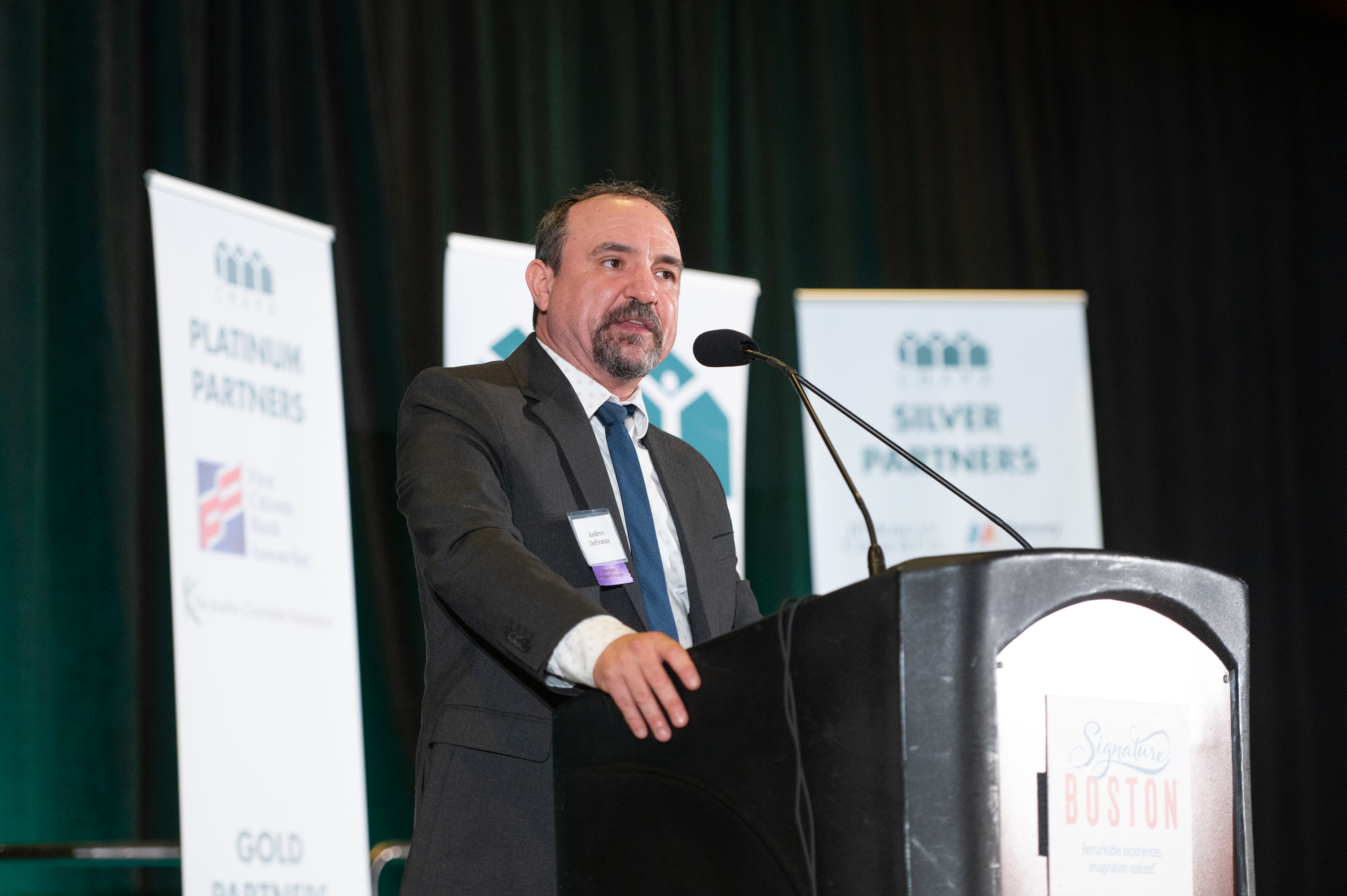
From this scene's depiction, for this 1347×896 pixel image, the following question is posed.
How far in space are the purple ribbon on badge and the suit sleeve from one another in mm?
106

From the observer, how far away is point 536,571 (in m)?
1.54

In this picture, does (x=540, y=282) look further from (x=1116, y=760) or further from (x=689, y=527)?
(x=1116, y=760)

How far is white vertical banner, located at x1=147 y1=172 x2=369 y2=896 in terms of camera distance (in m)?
3.35

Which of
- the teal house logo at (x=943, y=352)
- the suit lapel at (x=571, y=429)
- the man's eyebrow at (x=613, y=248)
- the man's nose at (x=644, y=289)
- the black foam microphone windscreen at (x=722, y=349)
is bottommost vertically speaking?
the suit lapel at (x=571, y=429)

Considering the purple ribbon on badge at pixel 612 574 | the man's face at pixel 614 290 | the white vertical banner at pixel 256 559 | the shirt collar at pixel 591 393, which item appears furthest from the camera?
the white vertical banner at pixel 256 559

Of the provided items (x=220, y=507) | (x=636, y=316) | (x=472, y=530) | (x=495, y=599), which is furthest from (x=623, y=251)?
(x=220, y=507)

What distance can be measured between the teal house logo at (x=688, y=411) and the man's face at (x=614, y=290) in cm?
180

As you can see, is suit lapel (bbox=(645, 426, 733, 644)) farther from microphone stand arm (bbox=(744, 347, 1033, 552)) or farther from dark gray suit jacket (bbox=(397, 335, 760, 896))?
microphone stand arm (bbox=(744, 347, 1033, 552))

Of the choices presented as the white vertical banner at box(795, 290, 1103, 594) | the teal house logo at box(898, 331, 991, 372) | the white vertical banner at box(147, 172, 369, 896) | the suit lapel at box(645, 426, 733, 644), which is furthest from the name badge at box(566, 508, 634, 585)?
the teal house logo at box(898, 331, 991, 372)

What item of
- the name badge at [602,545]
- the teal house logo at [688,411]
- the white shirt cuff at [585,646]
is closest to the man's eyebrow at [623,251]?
the name badge at [602,545]

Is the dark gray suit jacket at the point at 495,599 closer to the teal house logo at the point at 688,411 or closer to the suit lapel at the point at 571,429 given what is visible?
the suit lapel at the point at 571,429

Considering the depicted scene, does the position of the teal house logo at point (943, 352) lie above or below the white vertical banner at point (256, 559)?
above

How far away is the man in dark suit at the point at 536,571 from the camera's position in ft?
4.90

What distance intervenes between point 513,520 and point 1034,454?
355cm
